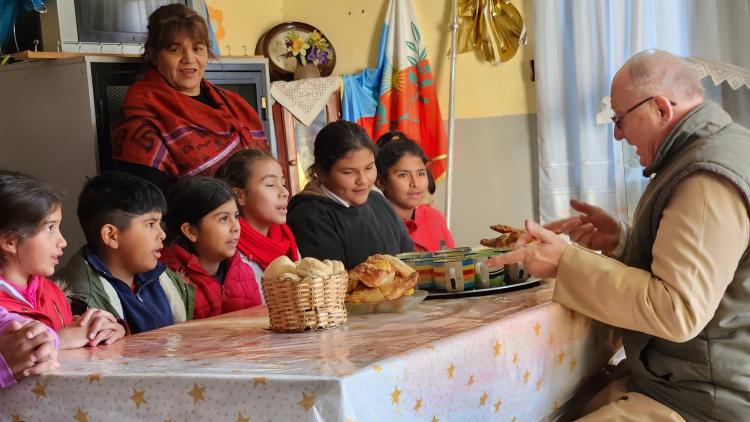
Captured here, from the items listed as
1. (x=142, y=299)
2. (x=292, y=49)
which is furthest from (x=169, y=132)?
(x=292, y=49)

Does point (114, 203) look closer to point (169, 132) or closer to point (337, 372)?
point (169, 132)

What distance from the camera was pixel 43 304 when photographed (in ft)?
6.09

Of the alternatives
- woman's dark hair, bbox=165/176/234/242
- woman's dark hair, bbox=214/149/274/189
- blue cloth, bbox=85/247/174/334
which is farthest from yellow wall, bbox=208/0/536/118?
blue cloth, bbox=85/247/174/334

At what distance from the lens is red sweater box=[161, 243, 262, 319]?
94.7 inches

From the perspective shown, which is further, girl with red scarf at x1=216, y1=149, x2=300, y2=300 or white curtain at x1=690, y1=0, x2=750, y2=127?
white curtain at x1=690, y1=0, x2=750, y2=127

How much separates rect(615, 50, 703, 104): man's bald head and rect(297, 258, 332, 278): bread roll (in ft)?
2.41

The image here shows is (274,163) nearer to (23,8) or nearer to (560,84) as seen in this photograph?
(23,8)

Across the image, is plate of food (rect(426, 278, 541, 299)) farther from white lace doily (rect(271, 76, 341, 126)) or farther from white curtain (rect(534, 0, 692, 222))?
white lace doily (rect(271, 76, 341, 126))

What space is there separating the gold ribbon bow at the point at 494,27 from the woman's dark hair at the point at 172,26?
1.93 meters

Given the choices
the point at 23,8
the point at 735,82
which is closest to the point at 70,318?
the point at 23,8

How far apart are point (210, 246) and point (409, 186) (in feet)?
3.57

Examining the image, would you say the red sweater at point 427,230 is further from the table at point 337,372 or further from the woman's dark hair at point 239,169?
the table at point 337,372

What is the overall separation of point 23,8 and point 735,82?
303 cm

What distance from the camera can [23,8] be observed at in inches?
147
